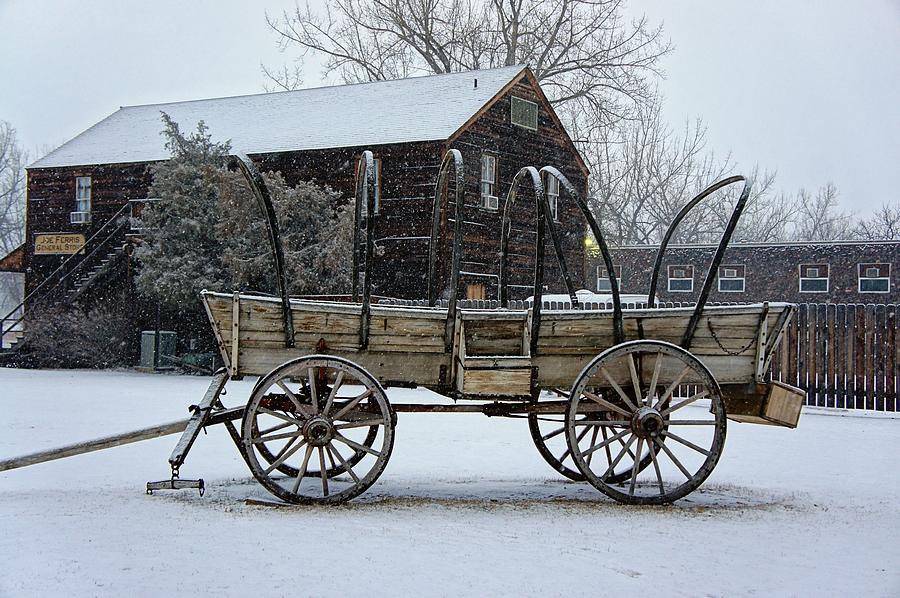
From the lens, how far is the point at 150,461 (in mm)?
8461

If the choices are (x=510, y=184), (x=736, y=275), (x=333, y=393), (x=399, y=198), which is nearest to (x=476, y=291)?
(x=510, y=184)

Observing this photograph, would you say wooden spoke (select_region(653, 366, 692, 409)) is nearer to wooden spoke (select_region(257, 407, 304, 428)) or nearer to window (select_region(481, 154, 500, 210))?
wooden spoke (select_region(257, 407, 304, 428))

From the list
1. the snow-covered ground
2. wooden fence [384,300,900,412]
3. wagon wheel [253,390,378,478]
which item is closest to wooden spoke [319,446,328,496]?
the snow-covered ground

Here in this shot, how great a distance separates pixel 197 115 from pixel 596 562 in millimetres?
26797

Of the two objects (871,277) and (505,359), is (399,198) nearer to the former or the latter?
(505,359)

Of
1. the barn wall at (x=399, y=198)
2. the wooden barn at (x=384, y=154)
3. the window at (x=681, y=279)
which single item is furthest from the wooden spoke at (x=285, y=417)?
the window at (x=681, y=279)

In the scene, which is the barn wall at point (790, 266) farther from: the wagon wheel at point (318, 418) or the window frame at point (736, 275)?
the wagon wheel at point (318, 418)

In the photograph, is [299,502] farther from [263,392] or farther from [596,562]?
[596,562]

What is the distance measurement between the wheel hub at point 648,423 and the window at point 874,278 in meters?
30.7

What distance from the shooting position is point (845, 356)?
14102mm

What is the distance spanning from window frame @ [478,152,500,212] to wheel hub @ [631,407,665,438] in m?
18.0

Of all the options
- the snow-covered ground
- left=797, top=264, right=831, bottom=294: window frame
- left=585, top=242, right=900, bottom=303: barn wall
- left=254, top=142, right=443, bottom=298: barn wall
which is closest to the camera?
the snow-covered ground

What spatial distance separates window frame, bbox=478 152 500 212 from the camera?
24.1m

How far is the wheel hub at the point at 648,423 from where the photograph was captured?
626 centimetres
